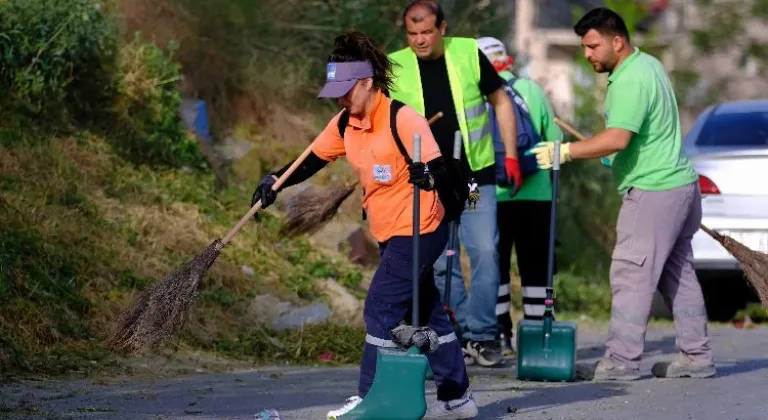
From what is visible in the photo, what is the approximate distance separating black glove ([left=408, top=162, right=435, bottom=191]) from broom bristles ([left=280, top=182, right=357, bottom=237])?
190cm

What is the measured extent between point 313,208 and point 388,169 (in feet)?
5.71

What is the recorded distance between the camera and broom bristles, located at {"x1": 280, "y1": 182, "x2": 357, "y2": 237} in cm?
799

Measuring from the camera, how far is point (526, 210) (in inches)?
372

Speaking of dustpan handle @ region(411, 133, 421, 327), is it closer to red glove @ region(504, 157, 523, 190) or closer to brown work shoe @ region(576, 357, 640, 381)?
brown work shoe @ region(576, 357, 640, 381)

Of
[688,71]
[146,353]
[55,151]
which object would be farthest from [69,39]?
[688,71]

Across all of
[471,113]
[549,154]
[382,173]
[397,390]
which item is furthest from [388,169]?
[471,113]

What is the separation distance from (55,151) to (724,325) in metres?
5.51

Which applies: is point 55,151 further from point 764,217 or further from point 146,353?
Result: point 764,217

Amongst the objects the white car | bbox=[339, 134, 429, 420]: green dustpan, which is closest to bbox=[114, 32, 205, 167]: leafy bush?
the white car

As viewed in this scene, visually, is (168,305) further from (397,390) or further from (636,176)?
(636,176)

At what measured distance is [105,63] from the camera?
11.3 meters

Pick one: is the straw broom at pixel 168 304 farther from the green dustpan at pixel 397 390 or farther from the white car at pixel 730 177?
the white car at pixel 730 177

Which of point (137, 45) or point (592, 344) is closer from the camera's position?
point (592, 344)

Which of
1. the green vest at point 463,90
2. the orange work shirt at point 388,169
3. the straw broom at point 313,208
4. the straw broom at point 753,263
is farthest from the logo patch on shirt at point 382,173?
the straw broom at point 753,263
